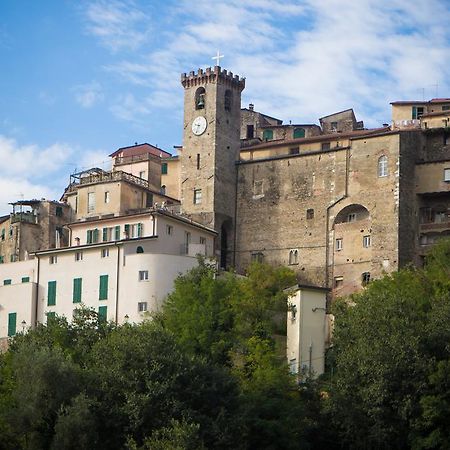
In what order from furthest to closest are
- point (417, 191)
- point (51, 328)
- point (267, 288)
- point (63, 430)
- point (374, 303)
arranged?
point (417, 191) → point (267, 288) → point (51, 328) → point (374, 303) → point (63, 430)

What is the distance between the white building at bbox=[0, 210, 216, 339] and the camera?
81938 millimetres

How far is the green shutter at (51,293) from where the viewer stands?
8500 cm

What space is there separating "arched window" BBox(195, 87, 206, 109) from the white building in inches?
430

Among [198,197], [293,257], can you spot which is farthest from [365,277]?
[198,197]

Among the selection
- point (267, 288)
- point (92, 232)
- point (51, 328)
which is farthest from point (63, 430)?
point (92, 232)

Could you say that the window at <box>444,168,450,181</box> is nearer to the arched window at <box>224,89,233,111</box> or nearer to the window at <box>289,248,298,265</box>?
the window at <box>289,248,298,265</box>

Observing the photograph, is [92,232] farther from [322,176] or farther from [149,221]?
[322,176]

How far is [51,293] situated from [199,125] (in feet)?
58.4

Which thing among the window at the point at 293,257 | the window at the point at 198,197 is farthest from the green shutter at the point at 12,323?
the window at the point at 293,257

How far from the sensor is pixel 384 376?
65.1 meters

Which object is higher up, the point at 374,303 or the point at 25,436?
the point at 374,303

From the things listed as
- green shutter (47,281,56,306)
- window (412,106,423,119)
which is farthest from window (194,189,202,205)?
window (412,106,423,119)

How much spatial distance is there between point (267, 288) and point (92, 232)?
13753 mm

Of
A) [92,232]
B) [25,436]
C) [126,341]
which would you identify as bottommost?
[25,436]
